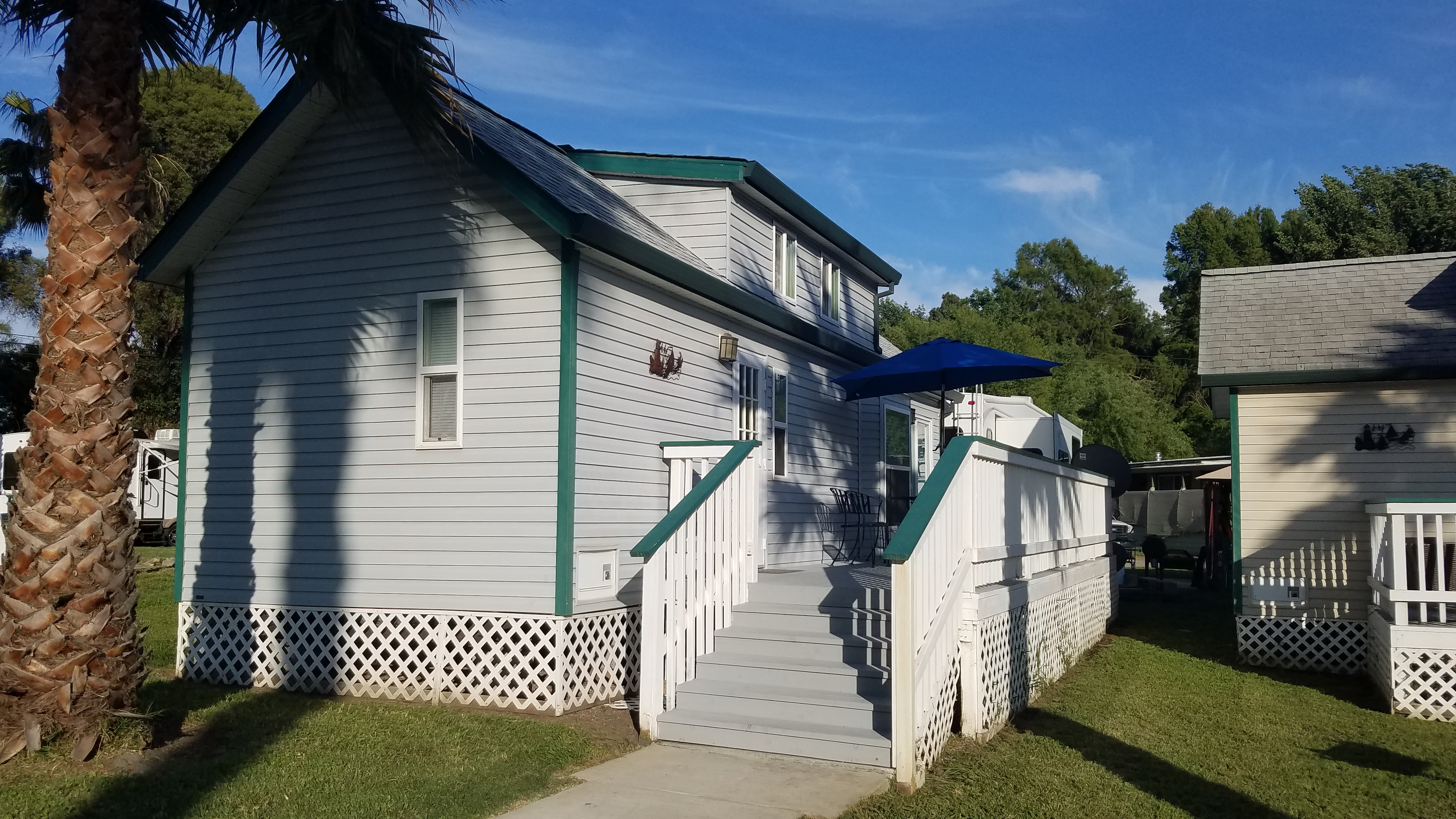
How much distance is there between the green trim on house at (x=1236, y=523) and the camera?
483 inches

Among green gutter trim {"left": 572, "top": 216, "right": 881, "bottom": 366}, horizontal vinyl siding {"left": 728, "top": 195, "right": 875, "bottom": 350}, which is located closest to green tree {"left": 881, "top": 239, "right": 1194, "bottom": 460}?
horizontal vinyl siding {"left": 728, "top": 195, "right": 875, "bottom": 350}

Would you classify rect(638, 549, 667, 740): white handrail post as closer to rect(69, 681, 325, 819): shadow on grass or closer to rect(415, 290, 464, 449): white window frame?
rect(415, 290, 464, 449): white window frame

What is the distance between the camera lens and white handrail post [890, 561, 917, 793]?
6.52 m

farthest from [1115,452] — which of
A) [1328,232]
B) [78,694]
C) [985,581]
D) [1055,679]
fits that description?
[1328,232]

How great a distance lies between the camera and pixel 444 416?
30.9 feet

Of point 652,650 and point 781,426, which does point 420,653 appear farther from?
point 781,426

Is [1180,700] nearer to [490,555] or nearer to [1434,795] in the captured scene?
[1434,795]

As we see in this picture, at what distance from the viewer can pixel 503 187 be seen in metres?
8.97

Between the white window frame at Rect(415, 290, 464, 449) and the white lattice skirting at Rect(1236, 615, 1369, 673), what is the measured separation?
28.2 feet

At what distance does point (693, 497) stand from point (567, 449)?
1.10m

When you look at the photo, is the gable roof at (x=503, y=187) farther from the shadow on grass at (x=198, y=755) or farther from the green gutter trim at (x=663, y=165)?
the shadow on grass at (x=198, y=755)

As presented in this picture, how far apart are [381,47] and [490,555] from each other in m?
4.01

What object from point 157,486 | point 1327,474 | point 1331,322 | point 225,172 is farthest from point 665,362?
point 157,486

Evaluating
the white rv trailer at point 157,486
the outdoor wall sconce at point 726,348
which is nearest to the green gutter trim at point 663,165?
the outdoor wall sconce at point 726,348
